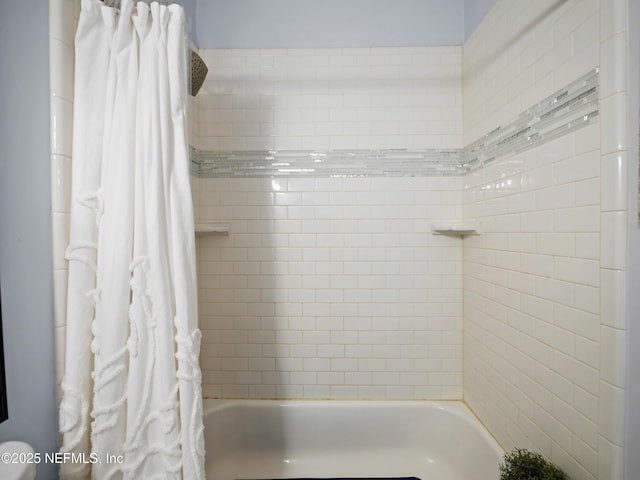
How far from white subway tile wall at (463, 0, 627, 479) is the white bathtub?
0.34 meters

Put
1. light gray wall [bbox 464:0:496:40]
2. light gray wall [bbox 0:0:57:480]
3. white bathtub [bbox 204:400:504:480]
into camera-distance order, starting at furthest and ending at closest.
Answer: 1. white bathtub [bbox 204:400:504:480]
2. light gray wall [bbox 464:0:496:40]
3. light gray wall [bbox 0:0:57:480]

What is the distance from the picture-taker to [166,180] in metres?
0.86

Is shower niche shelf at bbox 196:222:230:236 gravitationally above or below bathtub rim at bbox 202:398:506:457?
above

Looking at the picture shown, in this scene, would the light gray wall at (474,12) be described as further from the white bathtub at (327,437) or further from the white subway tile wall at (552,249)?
the white bathtub at (327,437)

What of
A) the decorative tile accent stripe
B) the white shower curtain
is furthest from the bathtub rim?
the decorative tile accent stripe

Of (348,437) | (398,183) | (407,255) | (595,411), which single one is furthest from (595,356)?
(348,437)

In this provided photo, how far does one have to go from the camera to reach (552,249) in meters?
1.02

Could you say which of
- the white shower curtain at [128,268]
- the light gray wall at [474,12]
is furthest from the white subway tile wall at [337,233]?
the white shower curtain at [128,268]

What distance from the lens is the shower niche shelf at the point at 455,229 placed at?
150 cm

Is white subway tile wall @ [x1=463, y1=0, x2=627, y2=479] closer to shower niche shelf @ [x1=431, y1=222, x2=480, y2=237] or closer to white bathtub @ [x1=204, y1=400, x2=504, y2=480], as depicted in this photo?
shower niche shelf @ [x1=431, y1=222, x2=480, y2=237]

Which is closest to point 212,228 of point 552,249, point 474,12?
point 552,249

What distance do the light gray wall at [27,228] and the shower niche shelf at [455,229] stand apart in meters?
1.51

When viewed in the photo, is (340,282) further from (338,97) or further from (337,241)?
(338,97)

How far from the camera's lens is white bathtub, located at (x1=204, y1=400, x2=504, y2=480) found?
1610 mm
